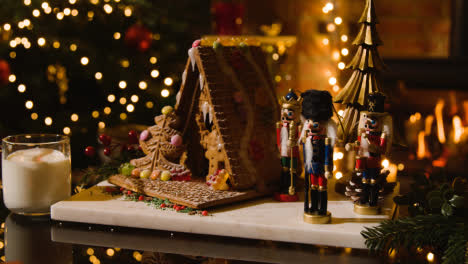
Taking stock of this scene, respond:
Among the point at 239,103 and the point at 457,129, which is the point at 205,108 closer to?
the point at 239,103

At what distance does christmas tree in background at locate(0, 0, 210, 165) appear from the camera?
1.90m

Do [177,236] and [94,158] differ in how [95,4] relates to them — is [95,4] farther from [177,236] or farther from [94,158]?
[177,236]

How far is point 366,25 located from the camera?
1378 mm

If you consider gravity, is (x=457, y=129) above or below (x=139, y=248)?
above

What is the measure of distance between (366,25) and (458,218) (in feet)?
1.72

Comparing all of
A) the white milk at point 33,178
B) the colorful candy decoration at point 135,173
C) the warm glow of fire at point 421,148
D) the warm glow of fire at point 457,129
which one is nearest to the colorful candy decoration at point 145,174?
the colorful candy decoration at point 135,173

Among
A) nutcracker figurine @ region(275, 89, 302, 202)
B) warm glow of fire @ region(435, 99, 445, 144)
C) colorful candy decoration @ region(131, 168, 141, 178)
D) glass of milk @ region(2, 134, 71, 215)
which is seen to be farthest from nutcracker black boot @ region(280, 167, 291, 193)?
warm glow of fire @ region(435, 99, 445, 144)

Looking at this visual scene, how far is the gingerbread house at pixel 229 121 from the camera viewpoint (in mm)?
1419

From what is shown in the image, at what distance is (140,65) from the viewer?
2111mm

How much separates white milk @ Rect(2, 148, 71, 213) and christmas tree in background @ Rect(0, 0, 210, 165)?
0.60m

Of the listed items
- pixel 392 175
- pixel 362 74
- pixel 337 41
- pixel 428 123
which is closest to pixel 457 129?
pixel 428 123

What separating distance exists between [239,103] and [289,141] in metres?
0.23

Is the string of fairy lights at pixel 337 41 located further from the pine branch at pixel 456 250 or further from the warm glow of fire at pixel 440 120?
the warm glow of fire at pixel 440 120

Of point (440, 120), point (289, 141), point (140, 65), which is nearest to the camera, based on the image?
point (289, 141)
